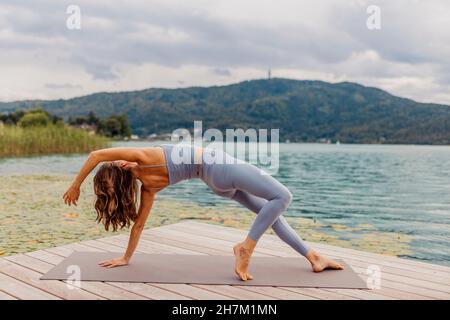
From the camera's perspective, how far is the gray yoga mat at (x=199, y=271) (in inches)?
101

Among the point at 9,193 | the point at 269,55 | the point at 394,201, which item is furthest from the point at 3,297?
the point at 269,55

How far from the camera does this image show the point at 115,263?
2850mm

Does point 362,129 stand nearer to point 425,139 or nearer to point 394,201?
point 425,139

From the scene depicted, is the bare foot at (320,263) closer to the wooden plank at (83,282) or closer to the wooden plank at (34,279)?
the wooden plank at (83,282)

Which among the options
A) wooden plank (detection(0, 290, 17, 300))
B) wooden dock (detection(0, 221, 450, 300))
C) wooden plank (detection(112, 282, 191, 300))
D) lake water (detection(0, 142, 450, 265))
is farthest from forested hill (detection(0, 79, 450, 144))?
wooden plank (detection(0, 290, 17, 300))

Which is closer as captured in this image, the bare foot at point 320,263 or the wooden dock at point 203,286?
the wooden dock at point 203,286

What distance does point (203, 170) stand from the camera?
2619 mm

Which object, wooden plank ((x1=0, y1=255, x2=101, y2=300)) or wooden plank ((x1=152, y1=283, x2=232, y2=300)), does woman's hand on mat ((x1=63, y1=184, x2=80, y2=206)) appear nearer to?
wooden plank ((x1=0, y1=255, x2=101, y2=300))

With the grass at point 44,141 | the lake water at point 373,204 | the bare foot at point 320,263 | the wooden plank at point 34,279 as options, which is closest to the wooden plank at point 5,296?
the wooden plank at point 34,279

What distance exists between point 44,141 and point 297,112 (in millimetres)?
30985

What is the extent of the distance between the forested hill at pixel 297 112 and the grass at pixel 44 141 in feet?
43.9

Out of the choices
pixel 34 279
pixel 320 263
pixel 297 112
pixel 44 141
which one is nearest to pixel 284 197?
pixel 320 263
